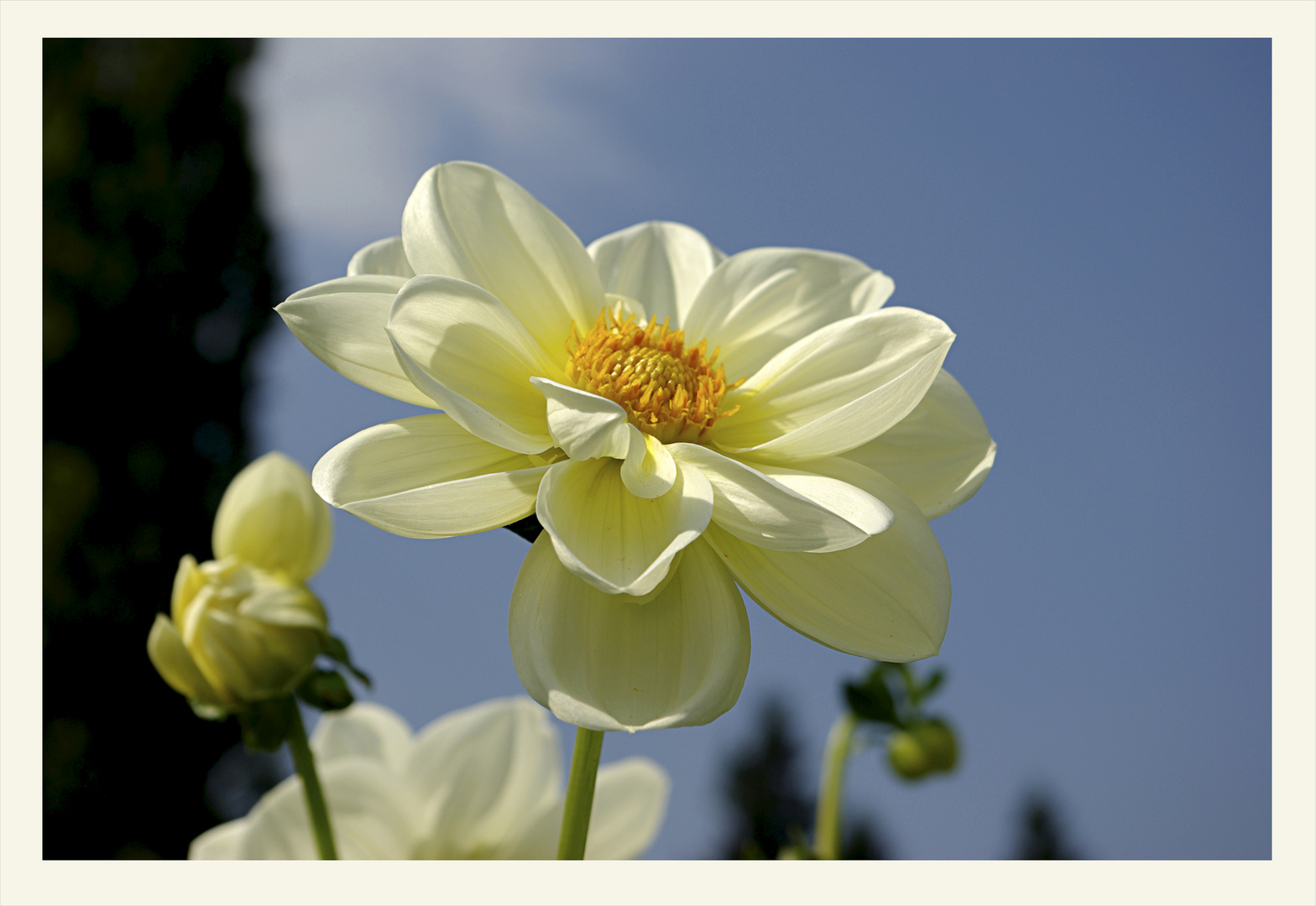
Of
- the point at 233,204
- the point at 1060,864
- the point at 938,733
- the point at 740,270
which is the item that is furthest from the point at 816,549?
the point at 233,204

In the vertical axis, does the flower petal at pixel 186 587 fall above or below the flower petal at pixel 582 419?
below

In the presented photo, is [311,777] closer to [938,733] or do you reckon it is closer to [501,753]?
[501,753]

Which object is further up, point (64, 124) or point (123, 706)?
point (64, 124)

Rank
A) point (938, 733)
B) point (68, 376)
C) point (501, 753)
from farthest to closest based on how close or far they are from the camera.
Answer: point (68, 376) → point (938, 733) → point (501, 753)

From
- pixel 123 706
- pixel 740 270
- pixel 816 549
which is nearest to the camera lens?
Result: pixel 816 549

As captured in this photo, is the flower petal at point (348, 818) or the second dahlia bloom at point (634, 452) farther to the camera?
the flower petal at point (348, 818)

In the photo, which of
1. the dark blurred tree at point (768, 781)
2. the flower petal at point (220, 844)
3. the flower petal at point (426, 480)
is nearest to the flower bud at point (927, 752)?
the flower petal at point (220, 844)

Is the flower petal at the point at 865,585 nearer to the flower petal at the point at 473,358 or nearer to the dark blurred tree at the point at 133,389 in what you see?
the flower petal at the point at 473,358
